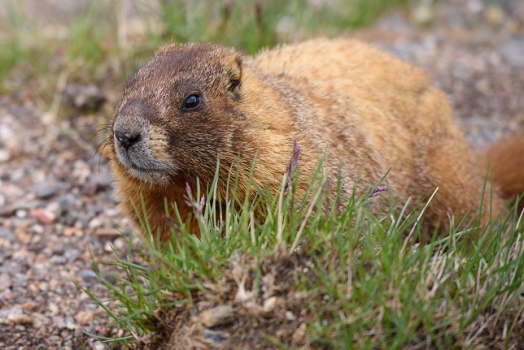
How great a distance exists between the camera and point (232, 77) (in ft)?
12.8

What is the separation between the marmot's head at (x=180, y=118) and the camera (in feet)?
11.5

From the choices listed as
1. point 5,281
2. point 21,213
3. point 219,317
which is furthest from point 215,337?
point 21,213

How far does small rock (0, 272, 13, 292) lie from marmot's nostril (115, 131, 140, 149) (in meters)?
1.55

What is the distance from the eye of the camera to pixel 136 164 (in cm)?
352

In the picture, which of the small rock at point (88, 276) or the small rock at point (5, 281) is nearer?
Result: the small rock at point (5, 281)

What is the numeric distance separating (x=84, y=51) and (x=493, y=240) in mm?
5318

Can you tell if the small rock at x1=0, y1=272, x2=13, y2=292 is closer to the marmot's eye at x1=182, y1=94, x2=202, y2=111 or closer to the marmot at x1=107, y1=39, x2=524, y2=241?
the marmot at x1=107, y1=39, x2=524, y2=241

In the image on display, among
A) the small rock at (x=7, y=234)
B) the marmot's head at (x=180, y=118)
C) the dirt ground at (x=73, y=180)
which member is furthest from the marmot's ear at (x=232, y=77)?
the small rock at (x=7, y=234)

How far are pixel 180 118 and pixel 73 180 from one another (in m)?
2.53

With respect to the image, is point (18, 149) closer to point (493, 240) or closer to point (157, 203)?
point (157, 203)

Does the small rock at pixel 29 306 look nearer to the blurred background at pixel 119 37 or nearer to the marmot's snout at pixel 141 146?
the marmot's snout at pixel 141 146

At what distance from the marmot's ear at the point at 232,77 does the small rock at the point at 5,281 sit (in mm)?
2047

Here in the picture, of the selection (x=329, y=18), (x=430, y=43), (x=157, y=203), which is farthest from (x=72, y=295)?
(x=430, y=43)

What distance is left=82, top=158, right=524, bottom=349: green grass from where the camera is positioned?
2695 millimetres
